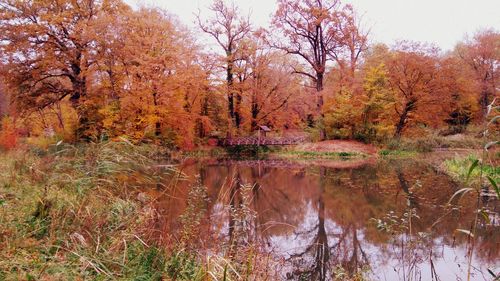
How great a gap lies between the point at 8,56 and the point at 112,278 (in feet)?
62.6

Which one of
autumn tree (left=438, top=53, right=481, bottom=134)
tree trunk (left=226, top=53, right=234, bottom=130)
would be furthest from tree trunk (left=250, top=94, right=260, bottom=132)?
autumn tree (left=438, top=53, right=481, bottom=134)

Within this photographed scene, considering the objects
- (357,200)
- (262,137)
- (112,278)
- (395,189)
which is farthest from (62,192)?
(262,137)

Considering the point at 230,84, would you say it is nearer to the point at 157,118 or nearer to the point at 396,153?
the point at 157,118

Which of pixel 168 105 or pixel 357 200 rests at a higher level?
pixel 168 105

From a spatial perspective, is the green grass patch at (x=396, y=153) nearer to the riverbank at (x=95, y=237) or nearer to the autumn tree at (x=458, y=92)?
the autumn tree at (x=458, y=92)

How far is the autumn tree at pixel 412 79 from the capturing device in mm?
21578

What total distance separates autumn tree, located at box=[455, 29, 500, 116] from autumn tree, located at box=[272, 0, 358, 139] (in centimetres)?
1285

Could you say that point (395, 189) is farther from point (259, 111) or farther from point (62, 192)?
point (259, 111)

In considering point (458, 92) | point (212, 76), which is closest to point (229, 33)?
point (212, 76)

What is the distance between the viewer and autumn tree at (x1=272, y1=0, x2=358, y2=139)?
2400 cm

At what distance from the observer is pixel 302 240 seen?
5.86 metres

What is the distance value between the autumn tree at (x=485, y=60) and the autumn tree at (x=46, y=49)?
2805 cm

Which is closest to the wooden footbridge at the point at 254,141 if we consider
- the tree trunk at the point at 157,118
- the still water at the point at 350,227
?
the tree trunk at the point at 157,118

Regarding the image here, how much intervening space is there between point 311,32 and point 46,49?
52.3 ft
